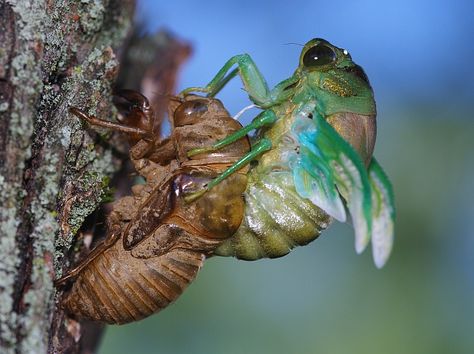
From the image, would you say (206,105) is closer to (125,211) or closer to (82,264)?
(125,211)

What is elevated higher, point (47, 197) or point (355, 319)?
point (47, 197)

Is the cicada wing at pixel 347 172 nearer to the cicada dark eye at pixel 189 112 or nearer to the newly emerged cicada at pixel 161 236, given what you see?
the newly emerged cicada at pixel 161 236

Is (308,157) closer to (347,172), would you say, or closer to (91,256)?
(347,172)

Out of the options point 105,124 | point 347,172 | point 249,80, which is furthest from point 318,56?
point 105,124

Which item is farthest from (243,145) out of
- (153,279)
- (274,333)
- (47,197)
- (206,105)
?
(274,333)

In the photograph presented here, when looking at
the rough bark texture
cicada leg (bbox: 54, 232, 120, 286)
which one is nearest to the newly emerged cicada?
cicada leg (bbox: 54, 232, 120, 286)

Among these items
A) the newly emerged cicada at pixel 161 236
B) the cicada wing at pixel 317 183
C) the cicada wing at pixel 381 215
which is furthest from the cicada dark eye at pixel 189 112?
the cicada wing at pixel 381 215
